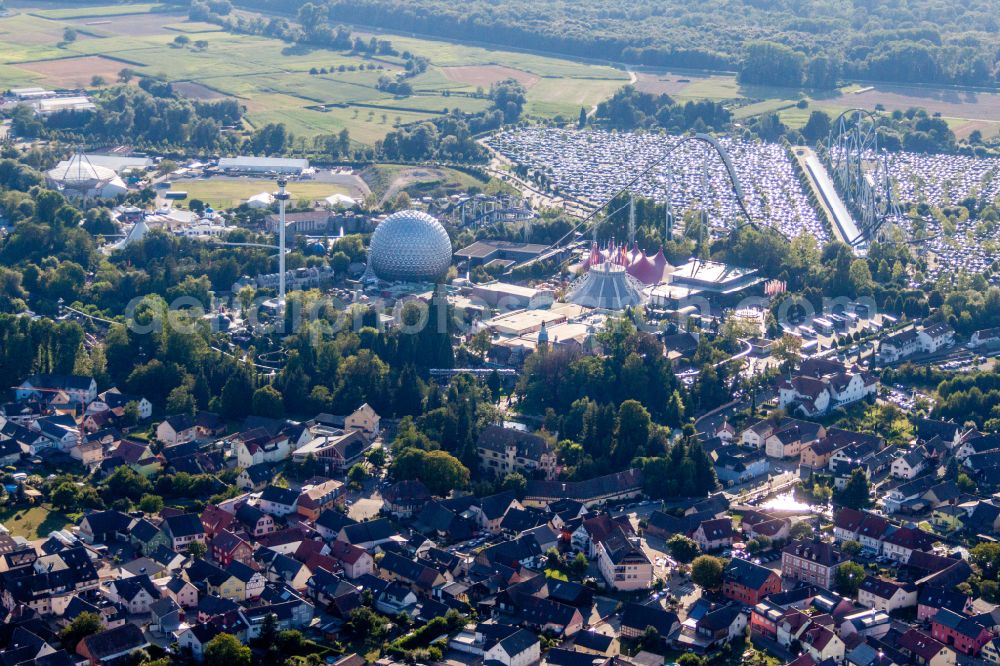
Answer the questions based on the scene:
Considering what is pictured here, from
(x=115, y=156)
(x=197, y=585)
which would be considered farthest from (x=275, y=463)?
(x=115, y=156)

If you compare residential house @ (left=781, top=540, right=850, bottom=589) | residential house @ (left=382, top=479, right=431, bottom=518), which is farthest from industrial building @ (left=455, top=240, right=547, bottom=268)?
residential house @ (left=781, top=540, right=850, bottom=589)

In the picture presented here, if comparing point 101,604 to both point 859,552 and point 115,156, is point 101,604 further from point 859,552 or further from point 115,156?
point 115,156

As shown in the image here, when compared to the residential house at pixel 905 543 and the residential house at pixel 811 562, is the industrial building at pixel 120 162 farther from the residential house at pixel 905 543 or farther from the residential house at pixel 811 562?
the residential house at pixel 905 543

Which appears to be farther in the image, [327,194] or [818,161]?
[818,161]

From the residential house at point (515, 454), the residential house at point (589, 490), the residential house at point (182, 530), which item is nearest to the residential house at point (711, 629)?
the residential house at point (589, 490)

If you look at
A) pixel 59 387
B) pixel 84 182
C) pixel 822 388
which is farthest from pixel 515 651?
pixel 84 182

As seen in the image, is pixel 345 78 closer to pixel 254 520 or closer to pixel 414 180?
pixel 414 180
